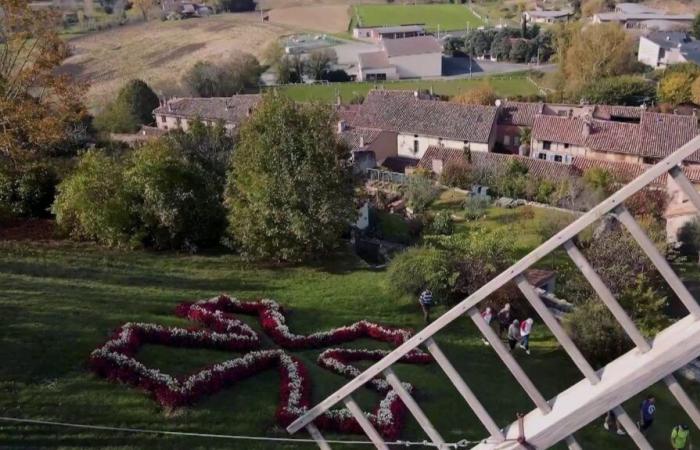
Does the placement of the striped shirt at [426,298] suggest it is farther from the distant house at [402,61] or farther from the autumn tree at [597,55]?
the distant house at [402,61]

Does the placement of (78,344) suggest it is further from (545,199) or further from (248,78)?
(248,78)

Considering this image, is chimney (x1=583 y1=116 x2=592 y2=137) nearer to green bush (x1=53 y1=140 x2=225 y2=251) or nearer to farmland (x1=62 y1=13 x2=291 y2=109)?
green bush (x1=53 y1=140 x2=225 y2=251)

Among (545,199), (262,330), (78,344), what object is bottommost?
(545,199)

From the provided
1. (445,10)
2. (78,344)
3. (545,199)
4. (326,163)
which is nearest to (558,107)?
(545,199)

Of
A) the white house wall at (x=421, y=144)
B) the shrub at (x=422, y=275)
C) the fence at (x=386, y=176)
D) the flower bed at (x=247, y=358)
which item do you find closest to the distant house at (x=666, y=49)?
the white house wall at (x=421, y=144)

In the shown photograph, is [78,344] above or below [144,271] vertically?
above

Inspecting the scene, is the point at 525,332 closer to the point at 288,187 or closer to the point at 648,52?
the point at 288,187

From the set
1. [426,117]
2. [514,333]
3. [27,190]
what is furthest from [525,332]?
[426,117]

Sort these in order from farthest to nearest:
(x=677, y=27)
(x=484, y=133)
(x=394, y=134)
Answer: (x=677, y=27), (x=394, y=134), (x=484, y=133)
